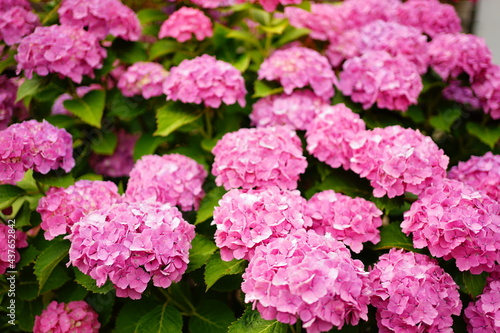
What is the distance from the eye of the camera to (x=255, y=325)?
1358 mm

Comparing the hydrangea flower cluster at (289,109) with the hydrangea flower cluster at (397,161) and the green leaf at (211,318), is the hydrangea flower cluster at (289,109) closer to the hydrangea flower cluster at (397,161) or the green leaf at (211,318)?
the hydrangea flower cluster at (397,161)

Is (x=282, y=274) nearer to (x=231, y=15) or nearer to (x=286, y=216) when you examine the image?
(x=286, y=216)

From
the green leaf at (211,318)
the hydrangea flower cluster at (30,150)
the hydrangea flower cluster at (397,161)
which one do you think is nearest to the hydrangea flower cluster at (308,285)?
the hydrangea flower cluster at (397,161)

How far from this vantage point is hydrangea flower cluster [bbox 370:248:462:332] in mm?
1344

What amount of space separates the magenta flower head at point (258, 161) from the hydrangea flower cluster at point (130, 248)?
35 centimetres

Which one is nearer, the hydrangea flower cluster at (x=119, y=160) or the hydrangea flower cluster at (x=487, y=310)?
the hydrangea flower cluster at (x=487, y=310)

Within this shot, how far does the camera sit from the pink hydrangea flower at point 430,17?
2.57m

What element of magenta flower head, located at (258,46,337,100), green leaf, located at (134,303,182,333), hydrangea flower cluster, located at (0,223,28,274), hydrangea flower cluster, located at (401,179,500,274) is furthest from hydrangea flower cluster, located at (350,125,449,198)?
hydrangea flower cluster, located at (0,223,28,274)

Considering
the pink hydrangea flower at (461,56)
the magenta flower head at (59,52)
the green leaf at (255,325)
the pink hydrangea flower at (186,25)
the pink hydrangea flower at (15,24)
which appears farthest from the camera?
the pink hydrangea flower at (186,25)

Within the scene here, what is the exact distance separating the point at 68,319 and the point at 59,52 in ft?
3.77

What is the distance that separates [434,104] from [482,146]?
337 millimetres

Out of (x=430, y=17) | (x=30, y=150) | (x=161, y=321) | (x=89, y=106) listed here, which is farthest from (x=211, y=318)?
(x=430, y=17)

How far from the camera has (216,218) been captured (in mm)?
1460

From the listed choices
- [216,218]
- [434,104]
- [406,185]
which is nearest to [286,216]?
[216,218]
